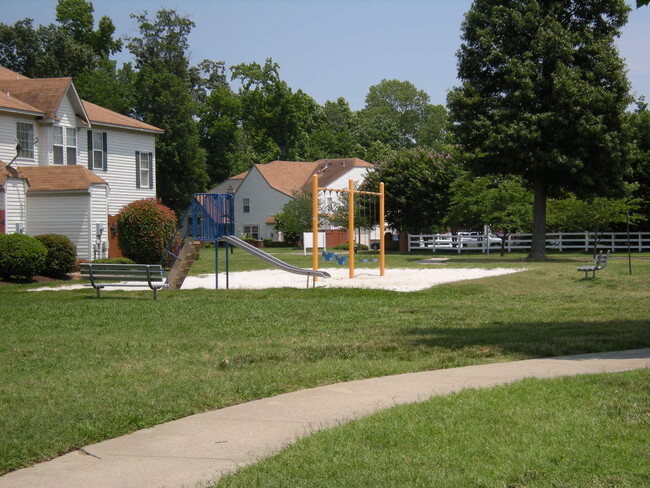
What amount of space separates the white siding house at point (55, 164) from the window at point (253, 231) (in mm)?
37913

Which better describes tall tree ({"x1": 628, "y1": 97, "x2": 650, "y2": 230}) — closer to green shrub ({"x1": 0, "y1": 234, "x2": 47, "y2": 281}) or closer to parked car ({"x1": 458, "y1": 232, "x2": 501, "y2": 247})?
parked car ({"x1": 458, "y1": 232, "x2": 501, "y2": 247})

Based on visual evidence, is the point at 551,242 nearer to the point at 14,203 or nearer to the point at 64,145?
the point at 64,145

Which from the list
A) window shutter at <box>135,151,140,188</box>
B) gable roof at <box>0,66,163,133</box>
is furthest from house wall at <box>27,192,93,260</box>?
window shutter at <box>135,151,140,188</box>

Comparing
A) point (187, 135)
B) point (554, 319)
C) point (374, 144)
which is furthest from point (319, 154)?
point (554, 319)

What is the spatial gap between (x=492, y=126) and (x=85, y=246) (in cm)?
1873

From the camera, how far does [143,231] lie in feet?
113

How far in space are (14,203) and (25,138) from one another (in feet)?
12.4

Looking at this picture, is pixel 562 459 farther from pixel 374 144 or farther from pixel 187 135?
pixel 374 144

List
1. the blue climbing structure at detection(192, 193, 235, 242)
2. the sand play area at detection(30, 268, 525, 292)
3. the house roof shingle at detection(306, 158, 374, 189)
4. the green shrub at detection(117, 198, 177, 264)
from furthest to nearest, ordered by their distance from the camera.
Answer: the house roof shingle at detection(306, 158, 374, 189) < the green shrub at detection(117, 198, 177, 264) < the blue climbing structure at detection(192, 193, 235, 242) < the sand play area at detection(30, 268, 525, 292)

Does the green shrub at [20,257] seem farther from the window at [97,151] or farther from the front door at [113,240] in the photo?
the window at [97,151]

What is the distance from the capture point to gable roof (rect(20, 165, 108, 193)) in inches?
1302

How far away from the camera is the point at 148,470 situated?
6.43 metres

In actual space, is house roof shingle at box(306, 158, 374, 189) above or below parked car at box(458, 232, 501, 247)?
above

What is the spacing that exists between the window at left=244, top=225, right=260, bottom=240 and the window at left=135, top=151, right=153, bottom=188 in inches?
1378
